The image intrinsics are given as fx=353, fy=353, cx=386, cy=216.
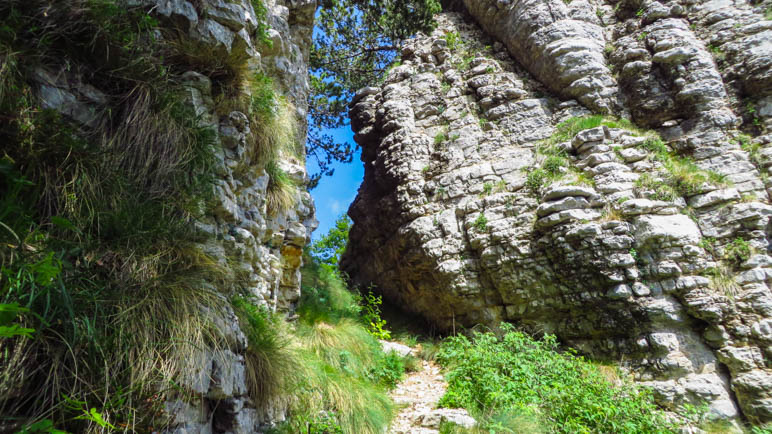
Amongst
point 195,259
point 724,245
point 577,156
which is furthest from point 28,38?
point 724,245

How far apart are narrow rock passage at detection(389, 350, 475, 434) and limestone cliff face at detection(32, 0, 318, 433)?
185cm

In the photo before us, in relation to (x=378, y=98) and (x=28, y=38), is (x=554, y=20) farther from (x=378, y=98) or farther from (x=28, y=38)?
(x=28, y=38)

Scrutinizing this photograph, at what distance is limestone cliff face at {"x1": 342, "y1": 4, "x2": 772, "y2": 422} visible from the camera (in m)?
5.78

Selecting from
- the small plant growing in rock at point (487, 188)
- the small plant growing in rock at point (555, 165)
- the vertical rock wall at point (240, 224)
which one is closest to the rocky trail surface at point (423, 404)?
the vertical rock wall at point (240, 224)

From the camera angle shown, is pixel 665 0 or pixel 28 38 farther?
pixel 665 0

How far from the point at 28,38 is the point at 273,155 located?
8.49 feet

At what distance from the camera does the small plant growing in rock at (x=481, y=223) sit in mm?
7445

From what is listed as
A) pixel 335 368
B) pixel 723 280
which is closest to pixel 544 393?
pixel 335 368

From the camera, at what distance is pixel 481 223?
748 cm

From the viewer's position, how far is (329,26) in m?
11.5

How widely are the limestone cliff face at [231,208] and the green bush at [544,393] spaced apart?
2691mm

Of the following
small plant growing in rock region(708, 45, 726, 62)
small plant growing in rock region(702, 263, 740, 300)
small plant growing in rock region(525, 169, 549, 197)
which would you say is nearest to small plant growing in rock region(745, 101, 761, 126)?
small plant growing in rock region(708, 45, 726, 62)

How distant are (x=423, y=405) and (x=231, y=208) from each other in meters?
3.64

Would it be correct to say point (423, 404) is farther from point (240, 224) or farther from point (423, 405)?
point (240, 224)
